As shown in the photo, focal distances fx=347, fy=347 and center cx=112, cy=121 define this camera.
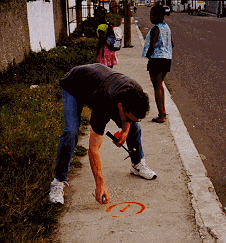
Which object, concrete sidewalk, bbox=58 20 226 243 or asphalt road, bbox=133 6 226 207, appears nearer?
concrete sidewalk, bbox=58 20 226 243

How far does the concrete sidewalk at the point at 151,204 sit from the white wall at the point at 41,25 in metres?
7.14

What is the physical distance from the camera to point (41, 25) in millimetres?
11828

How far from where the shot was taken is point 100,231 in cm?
287

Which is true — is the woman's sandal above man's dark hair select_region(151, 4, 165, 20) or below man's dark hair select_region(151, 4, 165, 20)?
below

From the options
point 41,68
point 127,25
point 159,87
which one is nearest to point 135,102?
point 159,87

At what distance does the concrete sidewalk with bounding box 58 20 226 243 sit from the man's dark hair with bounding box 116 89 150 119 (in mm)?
1028

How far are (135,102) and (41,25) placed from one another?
404 inches

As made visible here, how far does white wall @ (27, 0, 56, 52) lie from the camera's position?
35.2 feet

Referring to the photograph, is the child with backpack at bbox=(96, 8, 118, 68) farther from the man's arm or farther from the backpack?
the man's arm

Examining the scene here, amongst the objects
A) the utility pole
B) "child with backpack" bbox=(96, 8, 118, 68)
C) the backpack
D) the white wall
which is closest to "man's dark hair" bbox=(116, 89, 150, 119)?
the backpack

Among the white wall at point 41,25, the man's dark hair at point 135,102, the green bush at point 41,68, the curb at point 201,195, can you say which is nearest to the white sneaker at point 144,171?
the curb at point 201,195

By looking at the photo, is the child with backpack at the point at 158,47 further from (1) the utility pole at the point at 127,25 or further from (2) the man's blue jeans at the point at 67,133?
(1) the utility pole at the point at 127,25

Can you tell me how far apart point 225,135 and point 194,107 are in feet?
4.86

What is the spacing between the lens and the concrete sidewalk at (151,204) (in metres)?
2.81
